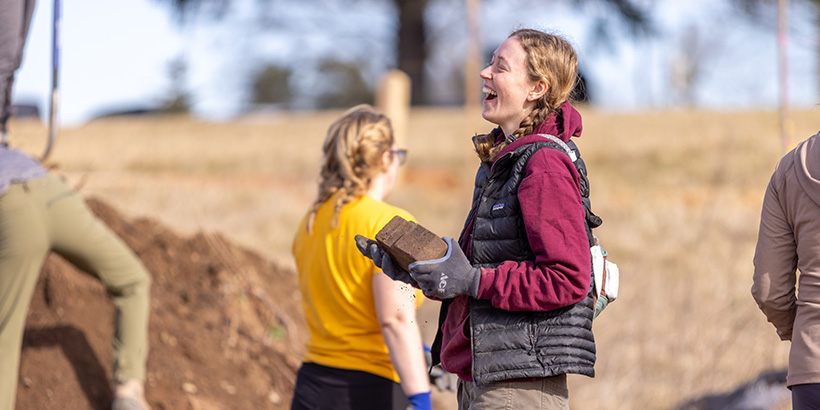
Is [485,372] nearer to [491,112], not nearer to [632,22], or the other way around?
[491,112]

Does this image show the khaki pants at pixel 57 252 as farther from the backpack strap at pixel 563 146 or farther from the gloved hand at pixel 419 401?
the backpack strap at pixel 563 146

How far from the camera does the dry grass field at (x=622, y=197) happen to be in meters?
6.52

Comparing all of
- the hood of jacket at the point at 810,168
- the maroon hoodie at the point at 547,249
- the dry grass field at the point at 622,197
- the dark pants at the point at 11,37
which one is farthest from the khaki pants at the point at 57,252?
the hood of jacket at the point at 810,168

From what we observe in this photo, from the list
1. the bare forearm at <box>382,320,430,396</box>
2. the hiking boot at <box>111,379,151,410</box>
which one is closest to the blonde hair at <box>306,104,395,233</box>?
the bare forearm at <box>382,320,430,396</box>

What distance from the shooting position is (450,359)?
2172mm

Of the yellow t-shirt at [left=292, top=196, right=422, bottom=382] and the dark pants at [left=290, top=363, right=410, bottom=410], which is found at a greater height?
the yellow t-shirt at [left=292, top=196, right=422, bottom=382]

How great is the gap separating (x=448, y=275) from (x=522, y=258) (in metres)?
0.21

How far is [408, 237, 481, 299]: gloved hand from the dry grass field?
3.23 m

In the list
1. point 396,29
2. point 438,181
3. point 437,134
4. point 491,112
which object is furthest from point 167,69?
point 491,112

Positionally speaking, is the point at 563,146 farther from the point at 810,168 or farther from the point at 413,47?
the point at 413,47

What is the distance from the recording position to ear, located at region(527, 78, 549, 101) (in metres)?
2.14

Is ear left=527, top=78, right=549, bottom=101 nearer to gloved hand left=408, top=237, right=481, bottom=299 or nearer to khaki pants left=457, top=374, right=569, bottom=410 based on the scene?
gloved hand left=408, top=237, right=481, bottom=299

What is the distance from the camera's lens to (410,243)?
6.51 feet

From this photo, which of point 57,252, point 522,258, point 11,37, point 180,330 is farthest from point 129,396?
point 522,258
